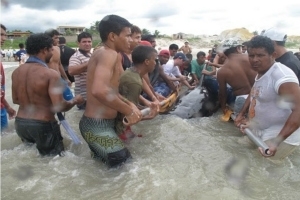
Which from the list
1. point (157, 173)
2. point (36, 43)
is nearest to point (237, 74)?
point (157, 173)

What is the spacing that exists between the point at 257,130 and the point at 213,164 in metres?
0.60

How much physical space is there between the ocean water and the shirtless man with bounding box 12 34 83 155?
1.03ft

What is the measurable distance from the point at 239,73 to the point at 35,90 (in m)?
2.99

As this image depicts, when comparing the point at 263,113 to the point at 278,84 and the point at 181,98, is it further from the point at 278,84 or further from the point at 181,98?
the point at 181,98

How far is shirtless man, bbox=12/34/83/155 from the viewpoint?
3066mm

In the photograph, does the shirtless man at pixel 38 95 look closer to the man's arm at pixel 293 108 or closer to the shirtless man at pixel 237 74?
the man's arm at pixel 293 108

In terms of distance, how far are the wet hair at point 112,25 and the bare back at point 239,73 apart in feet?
7.74

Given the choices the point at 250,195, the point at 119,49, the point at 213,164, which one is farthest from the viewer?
the point at 213,164

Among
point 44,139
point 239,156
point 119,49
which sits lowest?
point 239,156

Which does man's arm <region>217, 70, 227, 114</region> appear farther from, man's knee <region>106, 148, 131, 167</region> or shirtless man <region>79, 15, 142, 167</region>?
man's knee <region>106, 148, 131, 167</region>

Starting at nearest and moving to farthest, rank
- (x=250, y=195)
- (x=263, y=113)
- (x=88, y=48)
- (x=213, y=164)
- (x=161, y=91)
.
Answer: (x=250, y=195) → (x=263, y=113) → (x=213, y=164) → (x=88, y=48) → (x=161, y=91)

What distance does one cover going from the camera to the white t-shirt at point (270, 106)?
2.79 m

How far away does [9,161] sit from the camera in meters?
3.35

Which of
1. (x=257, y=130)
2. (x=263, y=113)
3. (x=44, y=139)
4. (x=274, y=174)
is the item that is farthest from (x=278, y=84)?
(x=44, y=139)
